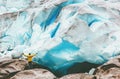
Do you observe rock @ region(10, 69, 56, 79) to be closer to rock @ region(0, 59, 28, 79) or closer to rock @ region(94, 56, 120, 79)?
rock @ region(0, 59, 28, 79)

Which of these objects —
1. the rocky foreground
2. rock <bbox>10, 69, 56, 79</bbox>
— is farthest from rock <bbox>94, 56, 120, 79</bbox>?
rock <bbox>10, 69, 56, 79</bbox>

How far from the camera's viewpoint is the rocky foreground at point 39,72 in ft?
Answer: 18.4

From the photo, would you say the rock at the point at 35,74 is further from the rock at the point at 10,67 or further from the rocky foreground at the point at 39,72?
the rock at the point at 10,67

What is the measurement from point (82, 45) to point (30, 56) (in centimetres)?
114

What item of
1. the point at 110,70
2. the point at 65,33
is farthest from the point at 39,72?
the point at 110,70

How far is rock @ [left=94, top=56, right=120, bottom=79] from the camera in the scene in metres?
5.49

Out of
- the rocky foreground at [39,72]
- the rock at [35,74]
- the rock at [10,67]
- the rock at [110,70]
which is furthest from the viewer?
the rock at [10,67]

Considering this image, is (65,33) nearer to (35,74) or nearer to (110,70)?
(35,74)

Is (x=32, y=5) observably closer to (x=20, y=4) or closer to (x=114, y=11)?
(x=20, y=4)

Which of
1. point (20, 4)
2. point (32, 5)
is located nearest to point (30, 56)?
point (32, 5)

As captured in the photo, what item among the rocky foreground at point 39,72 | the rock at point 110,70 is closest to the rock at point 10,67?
the rocky foreground at point 39,72

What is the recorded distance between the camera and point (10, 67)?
21.6 feet

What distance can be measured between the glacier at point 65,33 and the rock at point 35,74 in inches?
18.3

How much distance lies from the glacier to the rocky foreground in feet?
1.18
